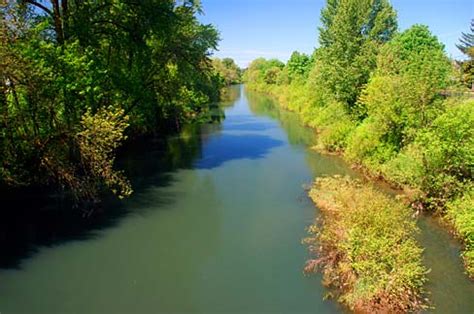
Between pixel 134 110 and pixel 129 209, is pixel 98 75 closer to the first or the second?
pixel 129 209

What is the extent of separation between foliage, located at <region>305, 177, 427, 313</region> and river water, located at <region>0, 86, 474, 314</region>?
599 millimetres

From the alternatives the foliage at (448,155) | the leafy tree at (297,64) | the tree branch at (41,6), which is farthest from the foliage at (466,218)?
the leafy tree at (297,64)

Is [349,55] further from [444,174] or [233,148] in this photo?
[444,174]

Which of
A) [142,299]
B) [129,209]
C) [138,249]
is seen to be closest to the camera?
[142,299]

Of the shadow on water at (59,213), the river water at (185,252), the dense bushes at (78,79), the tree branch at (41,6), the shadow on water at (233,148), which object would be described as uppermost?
the tree branch at (41,6)

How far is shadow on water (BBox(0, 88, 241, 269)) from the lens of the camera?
612 inches

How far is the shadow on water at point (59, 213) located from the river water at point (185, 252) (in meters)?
0.06

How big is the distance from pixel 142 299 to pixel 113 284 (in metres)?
1.32

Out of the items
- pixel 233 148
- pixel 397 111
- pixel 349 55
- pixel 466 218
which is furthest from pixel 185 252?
pixel 349 55

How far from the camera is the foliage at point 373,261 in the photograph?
36.7 ft

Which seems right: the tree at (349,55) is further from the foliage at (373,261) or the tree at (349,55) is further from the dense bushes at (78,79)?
the foliage at (373,261)

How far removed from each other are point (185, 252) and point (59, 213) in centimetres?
670

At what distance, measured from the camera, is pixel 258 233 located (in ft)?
54.6

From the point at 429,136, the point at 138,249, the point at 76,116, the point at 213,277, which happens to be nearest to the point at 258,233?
the point at 213,277
